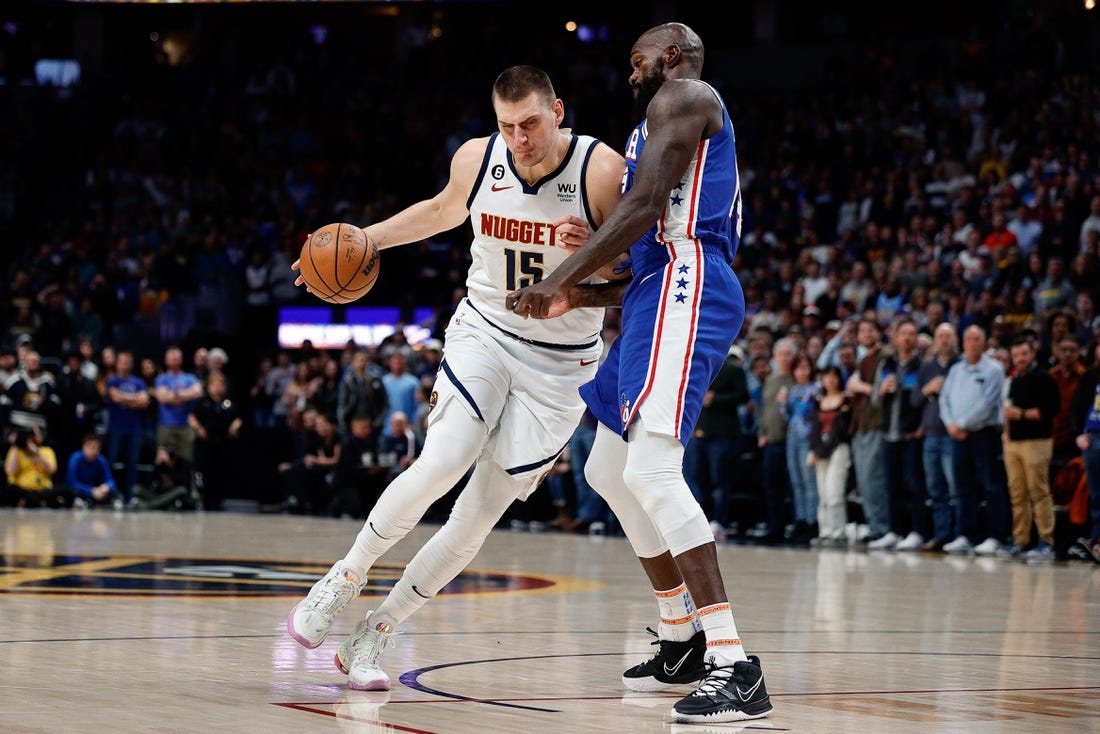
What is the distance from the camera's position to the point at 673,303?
5.21 meters

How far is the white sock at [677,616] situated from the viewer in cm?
558

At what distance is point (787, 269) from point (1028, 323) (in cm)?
395

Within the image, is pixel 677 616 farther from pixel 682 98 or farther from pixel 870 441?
pixel 870 441

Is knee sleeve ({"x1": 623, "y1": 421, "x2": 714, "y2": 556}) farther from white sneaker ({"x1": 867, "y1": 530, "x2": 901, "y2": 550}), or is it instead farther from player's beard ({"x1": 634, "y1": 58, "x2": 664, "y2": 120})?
white sneaker ({"x1": 867, "y1": 530, "x2": 901, "y2": 550})

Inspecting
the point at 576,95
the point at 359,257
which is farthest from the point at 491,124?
the point at 359,257

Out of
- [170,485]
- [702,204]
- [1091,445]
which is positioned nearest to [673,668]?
[702,204]

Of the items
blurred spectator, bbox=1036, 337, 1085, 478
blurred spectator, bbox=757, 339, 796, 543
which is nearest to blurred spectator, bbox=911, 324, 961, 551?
blurred spectator, bbox=1036, 337, 1085, 478

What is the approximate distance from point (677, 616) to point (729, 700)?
0.86 metres

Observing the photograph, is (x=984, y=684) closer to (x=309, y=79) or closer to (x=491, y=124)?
(x=491, y=124)

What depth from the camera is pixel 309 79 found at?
29266mm

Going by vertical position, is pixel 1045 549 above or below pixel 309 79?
below

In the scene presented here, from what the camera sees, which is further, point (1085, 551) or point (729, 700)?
point (1085, 551)

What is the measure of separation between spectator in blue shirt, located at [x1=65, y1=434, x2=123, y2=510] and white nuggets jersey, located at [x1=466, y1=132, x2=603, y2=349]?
1354 cm

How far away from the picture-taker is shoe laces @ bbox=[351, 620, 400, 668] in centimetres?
534
